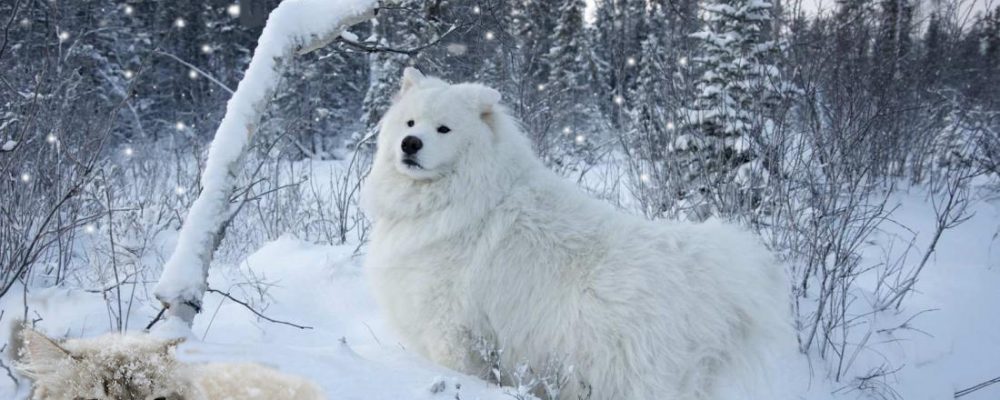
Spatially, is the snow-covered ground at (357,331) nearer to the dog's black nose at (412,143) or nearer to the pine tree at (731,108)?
the dog's black nose at (412,143)

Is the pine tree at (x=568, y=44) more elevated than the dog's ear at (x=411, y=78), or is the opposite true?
the pine tree at (x=568, y=44)

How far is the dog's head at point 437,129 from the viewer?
3.11m

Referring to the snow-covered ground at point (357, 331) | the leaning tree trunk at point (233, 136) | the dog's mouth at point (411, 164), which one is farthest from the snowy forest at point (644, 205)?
the dog's mouth at point (411, 164)

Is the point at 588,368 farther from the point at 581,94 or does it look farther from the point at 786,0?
the point at 581,94

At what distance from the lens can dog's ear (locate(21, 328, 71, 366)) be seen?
42.4 inches

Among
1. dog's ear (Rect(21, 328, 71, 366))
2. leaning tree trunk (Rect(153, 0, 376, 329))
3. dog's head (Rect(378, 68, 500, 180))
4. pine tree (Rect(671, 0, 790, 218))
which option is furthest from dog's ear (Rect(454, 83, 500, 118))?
pine tree (Rect(671, 0, 790, 218))

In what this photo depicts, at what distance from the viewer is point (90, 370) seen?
1.09 meters

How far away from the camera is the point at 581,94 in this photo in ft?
67.3

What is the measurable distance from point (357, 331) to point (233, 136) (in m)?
1.85

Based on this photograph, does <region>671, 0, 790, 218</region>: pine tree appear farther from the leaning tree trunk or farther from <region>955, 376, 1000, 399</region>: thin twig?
the leaning tree trunk

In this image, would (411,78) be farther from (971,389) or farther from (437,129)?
(971,389)

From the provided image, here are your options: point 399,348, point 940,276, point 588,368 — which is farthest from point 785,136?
point 399,348

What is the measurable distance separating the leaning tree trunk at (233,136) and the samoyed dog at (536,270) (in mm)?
664

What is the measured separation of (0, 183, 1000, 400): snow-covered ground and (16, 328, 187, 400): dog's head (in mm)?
83
